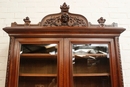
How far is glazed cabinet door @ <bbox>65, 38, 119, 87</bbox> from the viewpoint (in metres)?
1.36

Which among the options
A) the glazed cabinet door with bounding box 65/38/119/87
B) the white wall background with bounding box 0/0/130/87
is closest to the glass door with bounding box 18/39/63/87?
the glazed cabinet door with bounding box 65/38/119/87

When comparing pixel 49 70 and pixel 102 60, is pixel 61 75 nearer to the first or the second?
pixel 49 70

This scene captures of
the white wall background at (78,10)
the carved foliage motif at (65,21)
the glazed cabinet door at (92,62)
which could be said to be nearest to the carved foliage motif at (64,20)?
the carved foliage motif at (65,21)

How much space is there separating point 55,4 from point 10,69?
3.07ft

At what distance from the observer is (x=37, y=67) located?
1.46 metres

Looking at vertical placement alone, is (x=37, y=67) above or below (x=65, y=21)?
below

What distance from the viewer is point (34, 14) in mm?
1887

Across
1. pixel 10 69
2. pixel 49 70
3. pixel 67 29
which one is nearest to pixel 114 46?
pixel 67 29

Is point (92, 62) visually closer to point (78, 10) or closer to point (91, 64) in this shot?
point (91, 64)

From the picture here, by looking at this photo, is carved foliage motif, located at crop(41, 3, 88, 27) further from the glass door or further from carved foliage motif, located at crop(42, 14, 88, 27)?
the glass door

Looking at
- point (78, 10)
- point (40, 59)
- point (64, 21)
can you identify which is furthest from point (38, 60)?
point (78, 10)

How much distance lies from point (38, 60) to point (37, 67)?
2.4 inches

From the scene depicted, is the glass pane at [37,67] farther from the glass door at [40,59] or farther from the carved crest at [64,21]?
the carved crest at [64,21]

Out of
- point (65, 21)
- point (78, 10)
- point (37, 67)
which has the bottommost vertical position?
point (37, 67)
